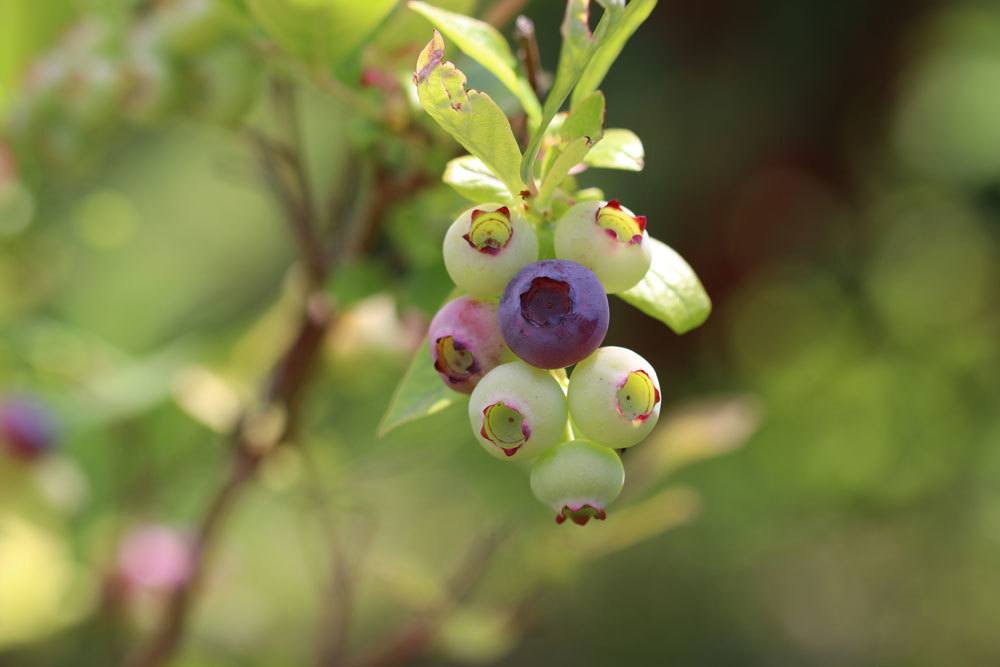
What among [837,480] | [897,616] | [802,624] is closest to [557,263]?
[837,480]

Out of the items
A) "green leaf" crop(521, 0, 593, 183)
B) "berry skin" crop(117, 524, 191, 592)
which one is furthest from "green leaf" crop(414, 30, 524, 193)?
"berry skin" crop(117, 524, 191, 592)

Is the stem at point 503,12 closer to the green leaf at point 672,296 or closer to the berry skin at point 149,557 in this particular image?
the green leaf at point 672,296

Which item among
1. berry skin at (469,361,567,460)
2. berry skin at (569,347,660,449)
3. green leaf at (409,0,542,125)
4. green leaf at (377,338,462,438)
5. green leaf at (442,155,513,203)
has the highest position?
green leaf at (409,0,542,125)

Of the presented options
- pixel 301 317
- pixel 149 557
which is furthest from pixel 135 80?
pixel 149 557

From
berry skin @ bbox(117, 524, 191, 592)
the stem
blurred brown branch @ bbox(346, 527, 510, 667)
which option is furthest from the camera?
berry skin @ bbox(117, 524, 191, 592)

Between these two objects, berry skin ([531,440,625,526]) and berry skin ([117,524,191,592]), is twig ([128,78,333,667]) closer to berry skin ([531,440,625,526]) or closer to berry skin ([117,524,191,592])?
berry skin ([117,524,191,592])

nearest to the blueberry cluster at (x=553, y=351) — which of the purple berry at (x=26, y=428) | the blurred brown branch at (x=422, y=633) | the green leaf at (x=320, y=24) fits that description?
the green leaf at (x=320, y=24)
